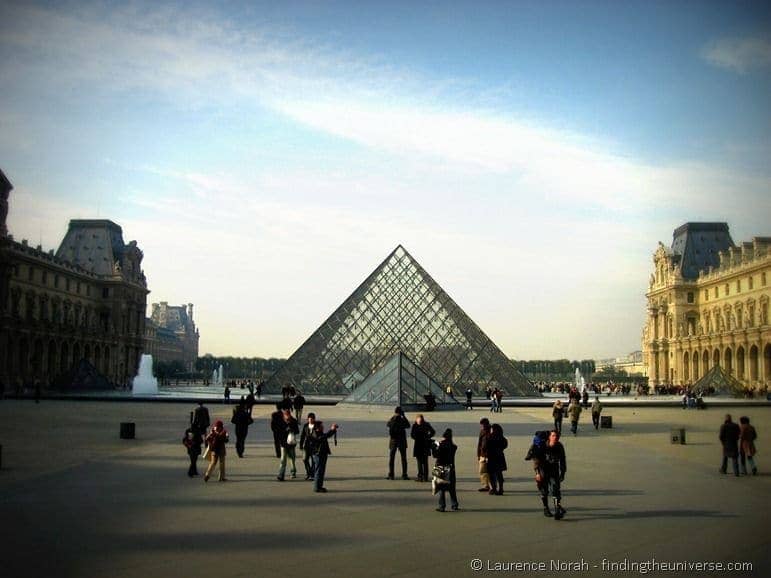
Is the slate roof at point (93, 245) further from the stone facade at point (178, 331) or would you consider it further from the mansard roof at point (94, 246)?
the stone facade at point (178, 331)

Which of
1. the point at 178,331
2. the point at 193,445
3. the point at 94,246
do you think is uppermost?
the point at 94,246

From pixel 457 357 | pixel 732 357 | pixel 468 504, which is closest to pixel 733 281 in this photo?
pixel 732 357

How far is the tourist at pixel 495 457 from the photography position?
316 inches

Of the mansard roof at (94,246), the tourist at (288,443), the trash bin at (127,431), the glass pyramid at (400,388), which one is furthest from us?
the mansard roof at (94,246)

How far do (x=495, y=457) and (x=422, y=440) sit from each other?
1183mm

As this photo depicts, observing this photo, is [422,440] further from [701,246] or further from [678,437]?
[701,246]

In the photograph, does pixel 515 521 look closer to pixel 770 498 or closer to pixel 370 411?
pixel 770 498

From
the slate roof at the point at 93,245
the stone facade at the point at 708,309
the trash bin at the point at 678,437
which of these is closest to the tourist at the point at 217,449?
the trash bin at the point at 678,437

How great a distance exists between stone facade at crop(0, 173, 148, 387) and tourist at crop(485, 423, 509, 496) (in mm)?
36128

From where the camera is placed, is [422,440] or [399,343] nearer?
[422,440]

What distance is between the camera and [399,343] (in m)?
36.5

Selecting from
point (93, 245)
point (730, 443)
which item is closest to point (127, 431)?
point (730, 443)

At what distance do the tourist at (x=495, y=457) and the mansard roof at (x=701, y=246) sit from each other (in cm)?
6995

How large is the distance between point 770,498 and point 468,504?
3.31m
